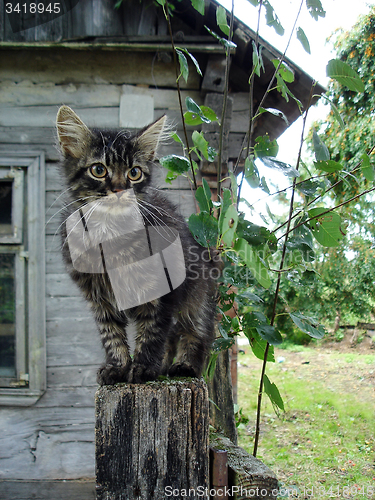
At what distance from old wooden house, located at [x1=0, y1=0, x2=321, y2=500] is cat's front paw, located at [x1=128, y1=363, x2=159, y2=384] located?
1781 millimetres

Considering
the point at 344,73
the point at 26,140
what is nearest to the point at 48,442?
the point at 26,140

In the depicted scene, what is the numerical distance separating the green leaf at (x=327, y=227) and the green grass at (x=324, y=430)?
173 cm

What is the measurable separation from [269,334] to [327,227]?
0.46m

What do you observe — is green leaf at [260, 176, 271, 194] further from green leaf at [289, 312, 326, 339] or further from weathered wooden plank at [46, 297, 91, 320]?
weathered wooden plank at [46, 297, 91, 320]

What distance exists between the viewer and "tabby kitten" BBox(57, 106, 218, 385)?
1.66 metres

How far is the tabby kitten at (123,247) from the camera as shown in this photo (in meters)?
1.66

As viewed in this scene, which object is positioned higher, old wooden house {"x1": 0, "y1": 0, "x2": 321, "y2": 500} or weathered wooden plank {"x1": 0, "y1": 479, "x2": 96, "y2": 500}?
old wooden house {"x1": 0, "y1": 0, "x2": 321, "y2": 500}

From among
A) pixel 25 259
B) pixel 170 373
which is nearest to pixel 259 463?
pixel 170 373

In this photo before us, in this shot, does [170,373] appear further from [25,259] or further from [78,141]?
[25,259]

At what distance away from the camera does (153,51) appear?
3.03 m

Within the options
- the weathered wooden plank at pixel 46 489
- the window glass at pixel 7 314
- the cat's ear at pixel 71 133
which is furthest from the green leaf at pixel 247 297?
the weathered wooden plank at pixel 46 489

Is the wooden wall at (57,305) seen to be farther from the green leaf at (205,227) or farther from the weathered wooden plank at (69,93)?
the green leaf at (205,227)

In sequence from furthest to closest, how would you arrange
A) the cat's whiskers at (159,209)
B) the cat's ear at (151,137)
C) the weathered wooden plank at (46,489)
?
the weathered wooden plank at (46,489) < the cat's ear at (151,137) < the cat's whiskers at (159,209)

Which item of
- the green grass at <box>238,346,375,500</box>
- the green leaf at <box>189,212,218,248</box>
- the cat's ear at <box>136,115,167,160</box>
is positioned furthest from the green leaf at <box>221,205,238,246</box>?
the green grass at <box>238,346,375,500</box>
